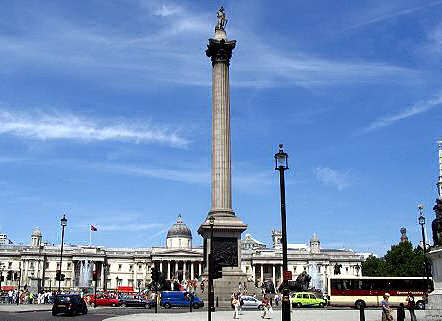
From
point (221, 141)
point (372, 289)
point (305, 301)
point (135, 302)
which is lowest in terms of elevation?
point (135, 302)

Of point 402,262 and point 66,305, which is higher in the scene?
point 402,262

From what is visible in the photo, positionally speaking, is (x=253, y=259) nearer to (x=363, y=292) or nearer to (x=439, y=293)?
(x=363, y=292)

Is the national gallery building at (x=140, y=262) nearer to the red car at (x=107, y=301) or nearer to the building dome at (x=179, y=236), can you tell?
the building dome at (x=179, y=236)

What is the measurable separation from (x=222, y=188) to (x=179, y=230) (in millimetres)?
120278

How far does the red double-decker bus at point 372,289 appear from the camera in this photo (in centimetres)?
5928

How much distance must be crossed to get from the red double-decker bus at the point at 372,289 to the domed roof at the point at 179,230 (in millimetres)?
118655

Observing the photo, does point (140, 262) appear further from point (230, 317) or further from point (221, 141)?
point (230, 317)

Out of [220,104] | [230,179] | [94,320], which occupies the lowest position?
[94,320]

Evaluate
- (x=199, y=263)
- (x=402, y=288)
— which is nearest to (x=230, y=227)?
(x=402, y=288)

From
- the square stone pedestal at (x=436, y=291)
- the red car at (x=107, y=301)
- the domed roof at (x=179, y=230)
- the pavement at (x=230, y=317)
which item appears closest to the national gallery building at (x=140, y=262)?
the domed roof at (x=179, y=230)

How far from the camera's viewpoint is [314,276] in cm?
17362

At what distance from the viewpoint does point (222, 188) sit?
58781 millimetres

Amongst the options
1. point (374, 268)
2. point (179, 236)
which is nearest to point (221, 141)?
point (374, 268)

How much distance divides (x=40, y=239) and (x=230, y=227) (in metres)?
137
